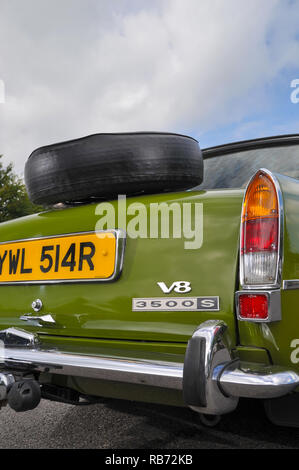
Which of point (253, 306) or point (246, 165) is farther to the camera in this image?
point (246, 165)

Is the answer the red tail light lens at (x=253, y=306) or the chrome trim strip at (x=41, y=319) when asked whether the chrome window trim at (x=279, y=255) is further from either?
the chrome trim strip at (x=41, y=319)

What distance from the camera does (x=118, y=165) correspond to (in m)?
2.07

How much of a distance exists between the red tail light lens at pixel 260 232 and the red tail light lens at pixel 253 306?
5 cm

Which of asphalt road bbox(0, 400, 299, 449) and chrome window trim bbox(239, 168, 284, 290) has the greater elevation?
chrome window trim bbox(239, 168, 284, 290)

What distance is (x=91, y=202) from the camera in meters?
2.24

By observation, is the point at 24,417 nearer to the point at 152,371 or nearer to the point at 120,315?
the point at 120,315

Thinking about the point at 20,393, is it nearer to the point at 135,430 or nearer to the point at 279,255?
the point at 135,430

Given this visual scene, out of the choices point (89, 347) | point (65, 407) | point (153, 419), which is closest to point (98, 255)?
point (89, 347)

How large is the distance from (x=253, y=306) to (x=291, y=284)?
0.16 m

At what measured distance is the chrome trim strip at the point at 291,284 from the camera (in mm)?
1582

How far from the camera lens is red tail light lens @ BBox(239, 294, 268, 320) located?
156cm

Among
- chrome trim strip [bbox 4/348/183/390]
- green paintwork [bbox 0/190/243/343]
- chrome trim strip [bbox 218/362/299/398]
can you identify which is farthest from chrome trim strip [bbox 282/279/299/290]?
chrome trim strip [bbox 4/348/183/390]

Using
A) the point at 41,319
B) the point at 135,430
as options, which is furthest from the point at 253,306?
the point at 135,430

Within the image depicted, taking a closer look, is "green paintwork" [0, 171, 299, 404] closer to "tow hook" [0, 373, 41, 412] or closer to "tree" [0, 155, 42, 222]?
"tow hook" [0, 373, 41, 412]
